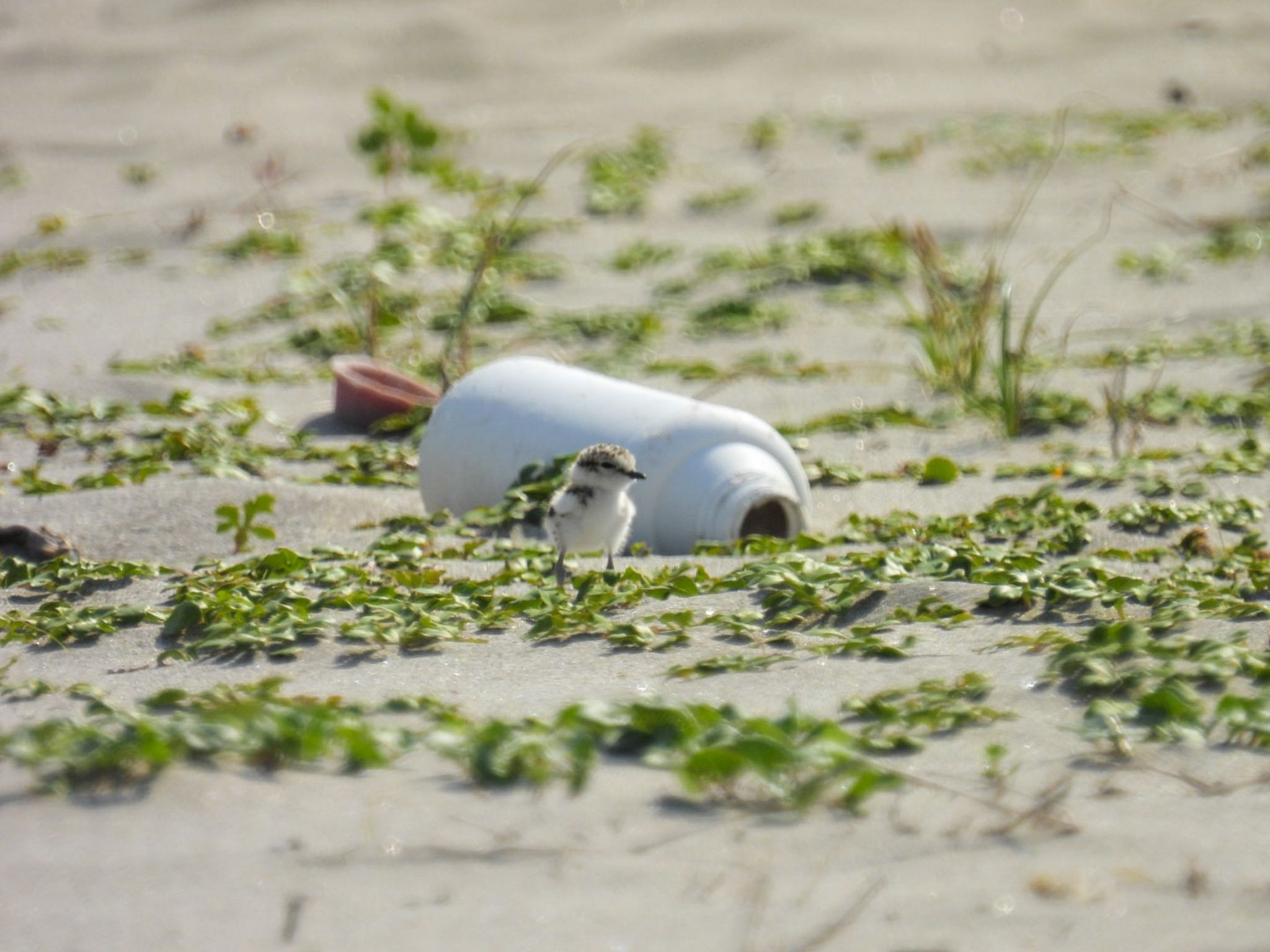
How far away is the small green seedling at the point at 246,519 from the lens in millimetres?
4605

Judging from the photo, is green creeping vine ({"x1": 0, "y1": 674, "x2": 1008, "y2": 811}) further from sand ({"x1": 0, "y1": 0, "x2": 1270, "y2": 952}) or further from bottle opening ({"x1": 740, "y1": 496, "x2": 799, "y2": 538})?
bottle opening ({"x1": 740, "y1": 496, "x2": 799, "y2": 538})

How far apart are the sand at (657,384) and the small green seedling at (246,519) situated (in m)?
0.17

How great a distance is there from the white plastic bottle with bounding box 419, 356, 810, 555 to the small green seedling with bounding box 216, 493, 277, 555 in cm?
71

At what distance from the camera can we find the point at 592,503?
4.47 meters

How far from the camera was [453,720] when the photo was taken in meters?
2.86

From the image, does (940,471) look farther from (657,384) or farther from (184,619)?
(184,619)

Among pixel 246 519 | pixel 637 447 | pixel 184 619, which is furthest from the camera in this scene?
pixel 637 447

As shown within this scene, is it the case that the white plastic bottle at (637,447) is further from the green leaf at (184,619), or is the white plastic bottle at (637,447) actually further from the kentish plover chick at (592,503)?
the green leaf at (184,619)

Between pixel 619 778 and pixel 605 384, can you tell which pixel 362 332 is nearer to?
pixel 605 384

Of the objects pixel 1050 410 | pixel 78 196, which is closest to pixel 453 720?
pixel 1050 410

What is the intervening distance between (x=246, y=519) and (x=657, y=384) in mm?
2633

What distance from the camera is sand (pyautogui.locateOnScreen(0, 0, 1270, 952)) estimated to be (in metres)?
2.34

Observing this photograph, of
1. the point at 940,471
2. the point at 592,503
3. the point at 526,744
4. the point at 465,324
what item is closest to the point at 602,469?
the point at 592,503

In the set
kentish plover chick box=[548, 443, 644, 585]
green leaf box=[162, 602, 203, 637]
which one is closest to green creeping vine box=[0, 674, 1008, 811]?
green leaf box=[162, 602, 203, 637]
